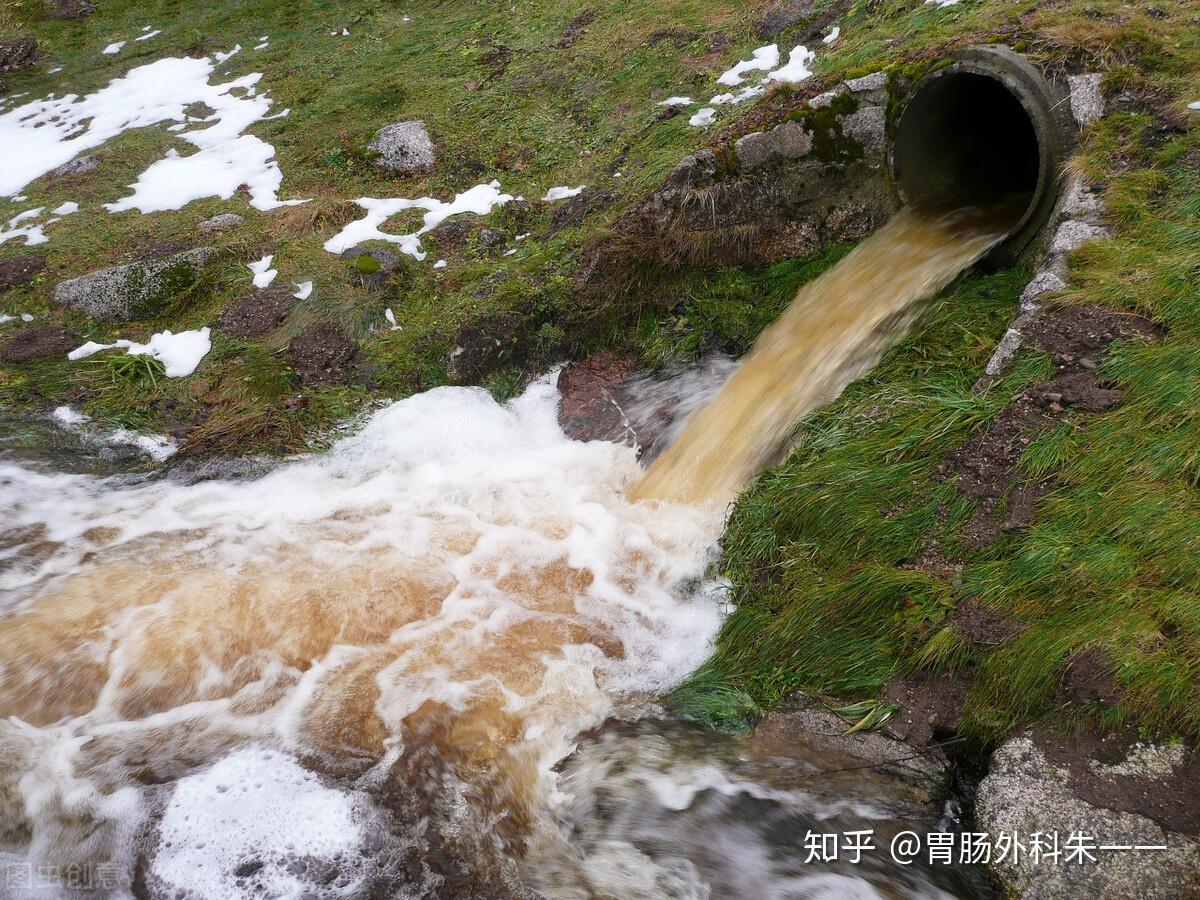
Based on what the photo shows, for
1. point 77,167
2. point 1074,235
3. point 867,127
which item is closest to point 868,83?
point 867,127

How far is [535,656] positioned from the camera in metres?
4.81

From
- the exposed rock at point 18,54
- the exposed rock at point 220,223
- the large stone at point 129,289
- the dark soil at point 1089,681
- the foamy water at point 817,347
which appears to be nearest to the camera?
the dark soil at point 1089,681

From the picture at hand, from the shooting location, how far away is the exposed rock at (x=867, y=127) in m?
6.90

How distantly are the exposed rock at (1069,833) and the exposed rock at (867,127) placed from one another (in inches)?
209

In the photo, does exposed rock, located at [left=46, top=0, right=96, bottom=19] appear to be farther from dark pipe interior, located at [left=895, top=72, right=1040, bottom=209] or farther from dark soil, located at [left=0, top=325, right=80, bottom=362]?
dark pipe interior, located at [left=895, top=72, right=1040, bottom=209]

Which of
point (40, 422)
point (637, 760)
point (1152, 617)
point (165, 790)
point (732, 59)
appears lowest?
point (637, 760)

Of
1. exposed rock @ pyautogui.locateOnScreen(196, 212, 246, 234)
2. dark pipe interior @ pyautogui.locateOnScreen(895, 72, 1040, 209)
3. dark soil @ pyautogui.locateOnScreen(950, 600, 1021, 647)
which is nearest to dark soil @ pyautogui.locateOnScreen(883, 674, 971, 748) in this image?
dark soil @ pyautogui.locateOnScreen(950, 600, 1021, 647)

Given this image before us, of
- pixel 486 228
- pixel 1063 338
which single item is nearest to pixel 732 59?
pixel 486 228

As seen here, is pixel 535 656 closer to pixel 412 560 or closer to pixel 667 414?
pixel 412 560

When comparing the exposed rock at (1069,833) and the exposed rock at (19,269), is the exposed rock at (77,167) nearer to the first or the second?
the exposed rock at (19,269)

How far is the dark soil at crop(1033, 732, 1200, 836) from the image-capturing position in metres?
3.16

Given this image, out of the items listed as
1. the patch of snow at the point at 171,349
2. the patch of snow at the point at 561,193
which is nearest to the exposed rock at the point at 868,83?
the patch of snow at the point at 561,193

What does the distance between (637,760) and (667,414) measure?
10.4 ft

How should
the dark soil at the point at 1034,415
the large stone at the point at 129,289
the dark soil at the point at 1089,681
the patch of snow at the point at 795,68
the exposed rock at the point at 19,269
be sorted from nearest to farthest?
the dark soil at the point at 1089,681 → the dark soil at the point at 1034,415 → the large stone at the point at 129,289 → the exposed rock at the point at 19,269 → the patch of snow at the point at 795,68
